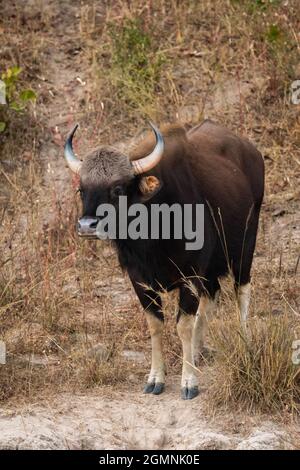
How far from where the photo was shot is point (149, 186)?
8.40 metres

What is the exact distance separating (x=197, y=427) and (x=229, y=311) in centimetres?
128

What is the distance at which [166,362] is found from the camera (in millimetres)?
9242

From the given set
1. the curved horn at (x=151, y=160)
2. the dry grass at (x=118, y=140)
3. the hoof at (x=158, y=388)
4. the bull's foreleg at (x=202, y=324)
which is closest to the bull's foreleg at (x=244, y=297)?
the dry grass at (x=118, y=140)

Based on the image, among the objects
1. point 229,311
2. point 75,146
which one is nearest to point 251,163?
point 229,311

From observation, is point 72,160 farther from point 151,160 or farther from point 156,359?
point 156,359

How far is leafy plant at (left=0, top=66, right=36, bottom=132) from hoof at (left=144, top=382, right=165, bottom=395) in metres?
4.39

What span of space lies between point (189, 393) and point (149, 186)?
1.49 metres

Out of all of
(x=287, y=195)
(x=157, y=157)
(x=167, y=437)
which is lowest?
(x=167, y=437)

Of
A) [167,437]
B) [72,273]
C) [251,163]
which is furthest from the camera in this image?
[72,273]

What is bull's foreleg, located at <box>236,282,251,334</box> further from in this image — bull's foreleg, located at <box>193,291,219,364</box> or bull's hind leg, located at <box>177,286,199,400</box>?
bull's hind leg, located at <box>177,286,199,400</box>

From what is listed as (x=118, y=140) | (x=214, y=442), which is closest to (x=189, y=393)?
(x=214, y=442)

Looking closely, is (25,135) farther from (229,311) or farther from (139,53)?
(229,311)

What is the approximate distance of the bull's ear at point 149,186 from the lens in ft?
Answer: 27.5

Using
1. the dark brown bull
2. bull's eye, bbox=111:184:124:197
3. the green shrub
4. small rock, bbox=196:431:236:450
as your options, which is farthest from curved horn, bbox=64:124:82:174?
the green shrub
